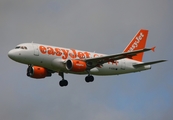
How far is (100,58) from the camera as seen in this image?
7700cm

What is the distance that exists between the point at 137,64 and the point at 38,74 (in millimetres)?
15030

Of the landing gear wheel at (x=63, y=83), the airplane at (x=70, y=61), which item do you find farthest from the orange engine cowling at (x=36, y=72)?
the landing gear wheel at (x=63, y=83)

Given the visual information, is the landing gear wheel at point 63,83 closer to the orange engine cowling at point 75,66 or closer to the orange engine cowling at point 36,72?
the orange engine cowling at point 36,72

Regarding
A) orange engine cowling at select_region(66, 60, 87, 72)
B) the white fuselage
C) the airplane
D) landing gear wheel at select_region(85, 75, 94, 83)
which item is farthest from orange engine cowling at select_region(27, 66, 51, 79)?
landing gear wheel at select_region(85, 75, 94, 83)

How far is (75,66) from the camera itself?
7525cm

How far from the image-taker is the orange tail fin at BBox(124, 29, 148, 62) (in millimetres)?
89387

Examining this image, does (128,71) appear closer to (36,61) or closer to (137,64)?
(137,64)

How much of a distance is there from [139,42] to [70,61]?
756 inches

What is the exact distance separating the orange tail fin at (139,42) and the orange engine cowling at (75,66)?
14673 millimetres

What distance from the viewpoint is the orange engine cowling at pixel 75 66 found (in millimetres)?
75250

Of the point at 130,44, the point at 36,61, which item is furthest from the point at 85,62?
the point at 130,44

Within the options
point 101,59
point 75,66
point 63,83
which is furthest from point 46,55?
point 63,83

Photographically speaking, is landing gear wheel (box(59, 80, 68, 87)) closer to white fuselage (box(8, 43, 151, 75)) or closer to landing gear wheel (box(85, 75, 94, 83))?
white fuselage (box(8, 43, 151, 75))

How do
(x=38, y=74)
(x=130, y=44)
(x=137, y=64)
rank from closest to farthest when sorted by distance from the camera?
(x=38, y=74)
(x=137, y=64)
(x=130, y=44)
